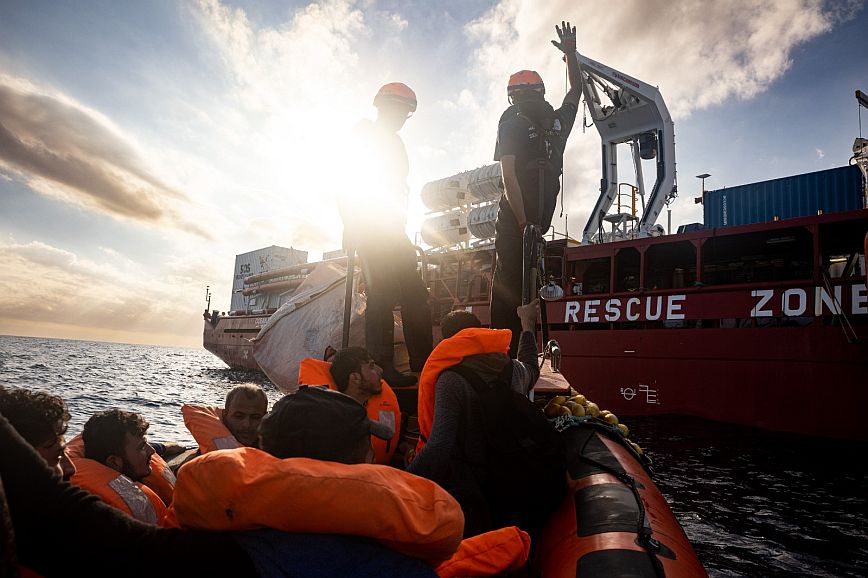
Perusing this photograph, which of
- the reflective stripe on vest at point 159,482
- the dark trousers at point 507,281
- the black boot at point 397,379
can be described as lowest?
the reflective stripe on vest at point 159,482

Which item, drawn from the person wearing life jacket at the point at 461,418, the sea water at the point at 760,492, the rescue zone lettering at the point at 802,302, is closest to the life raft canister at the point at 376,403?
the person wearing life jacket at the point at 461,418

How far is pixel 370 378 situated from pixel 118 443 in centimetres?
148

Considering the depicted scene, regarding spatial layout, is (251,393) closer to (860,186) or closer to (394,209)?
(394,209)

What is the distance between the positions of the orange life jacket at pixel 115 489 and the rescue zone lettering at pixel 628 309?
492 inches

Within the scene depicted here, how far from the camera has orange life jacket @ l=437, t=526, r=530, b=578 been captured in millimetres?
1836

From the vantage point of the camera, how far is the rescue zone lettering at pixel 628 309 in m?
12.6

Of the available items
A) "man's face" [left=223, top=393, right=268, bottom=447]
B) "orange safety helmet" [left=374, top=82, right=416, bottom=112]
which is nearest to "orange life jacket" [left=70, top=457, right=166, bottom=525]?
"man's face" [left=223, top=393, right=268, bottom=447]

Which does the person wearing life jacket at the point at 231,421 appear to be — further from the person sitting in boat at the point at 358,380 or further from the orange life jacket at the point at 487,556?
the orange life jacket at the point at 487,556

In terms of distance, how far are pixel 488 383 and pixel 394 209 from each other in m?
2.50

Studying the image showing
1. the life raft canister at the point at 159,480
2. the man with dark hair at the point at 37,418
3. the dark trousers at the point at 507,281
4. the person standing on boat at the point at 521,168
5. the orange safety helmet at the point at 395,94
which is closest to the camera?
the man with dark hair at the point at 37,418

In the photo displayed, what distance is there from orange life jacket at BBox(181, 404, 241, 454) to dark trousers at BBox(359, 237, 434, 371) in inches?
63.6

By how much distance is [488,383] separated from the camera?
2.76 m

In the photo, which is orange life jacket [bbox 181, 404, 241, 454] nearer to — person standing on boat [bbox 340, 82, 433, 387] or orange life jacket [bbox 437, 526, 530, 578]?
person standing on boat [bbox 340, 82, 433, 387]

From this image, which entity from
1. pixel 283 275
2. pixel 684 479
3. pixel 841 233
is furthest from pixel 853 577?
pixel 283 275
